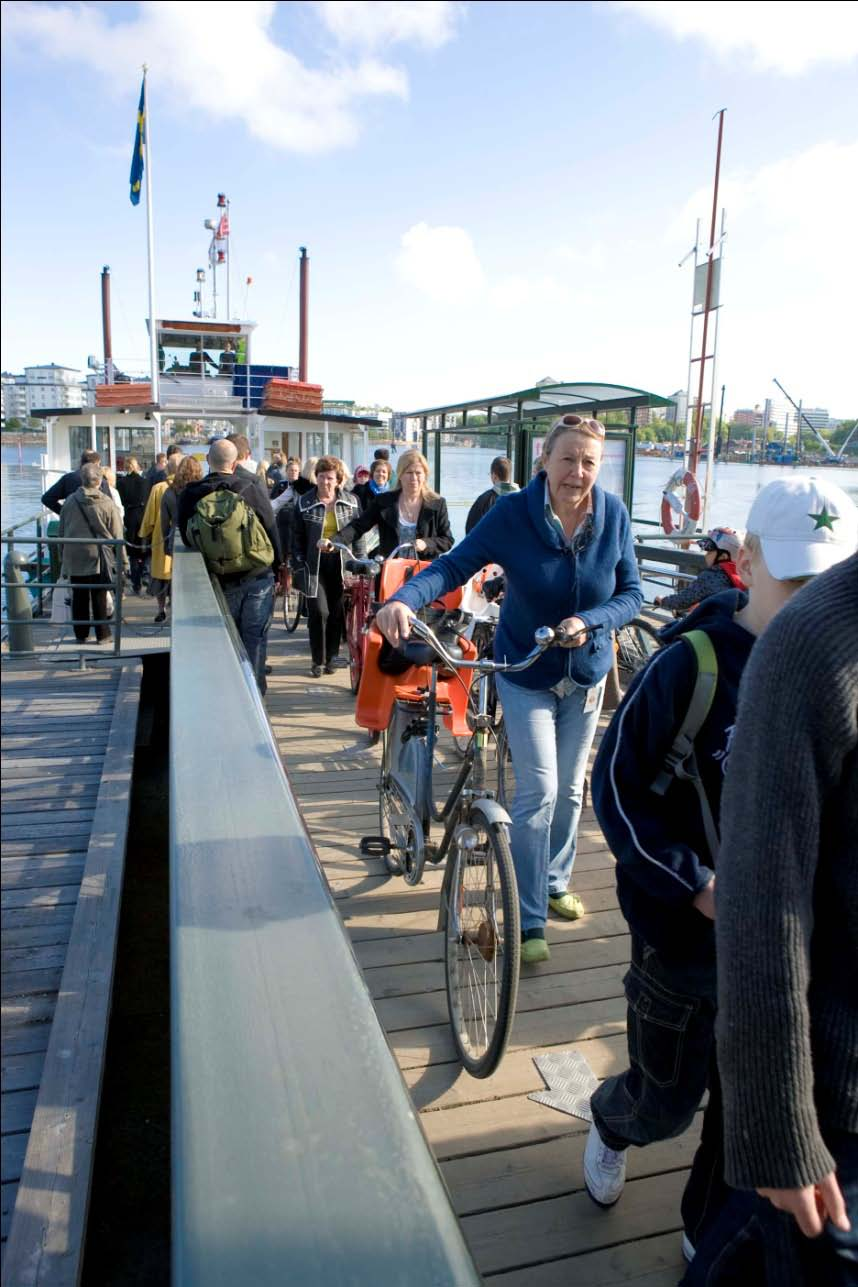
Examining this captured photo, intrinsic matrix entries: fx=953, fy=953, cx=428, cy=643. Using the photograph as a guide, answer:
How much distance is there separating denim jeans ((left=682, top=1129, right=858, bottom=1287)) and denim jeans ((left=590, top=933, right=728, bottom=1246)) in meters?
0.49

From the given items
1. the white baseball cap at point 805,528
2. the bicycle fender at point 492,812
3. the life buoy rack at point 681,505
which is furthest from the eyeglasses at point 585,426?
the life buoy rack at point 681,505

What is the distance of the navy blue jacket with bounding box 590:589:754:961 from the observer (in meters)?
1.78

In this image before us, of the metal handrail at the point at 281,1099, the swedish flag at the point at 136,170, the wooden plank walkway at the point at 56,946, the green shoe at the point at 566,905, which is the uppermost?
the swedish flag at the point at 136,170

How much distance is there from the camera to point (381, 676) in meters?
→ 4.10

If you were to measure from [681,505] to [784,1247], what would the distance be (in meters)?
9.54

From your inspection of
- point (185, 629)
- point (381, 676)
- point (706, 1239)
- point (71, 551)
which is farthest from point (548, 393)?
point (706, 1239)

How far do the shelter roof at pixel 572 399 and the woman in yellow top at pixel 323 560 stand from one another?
7.16ft

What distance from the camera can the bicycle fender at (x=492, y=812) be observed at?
281 centimetres

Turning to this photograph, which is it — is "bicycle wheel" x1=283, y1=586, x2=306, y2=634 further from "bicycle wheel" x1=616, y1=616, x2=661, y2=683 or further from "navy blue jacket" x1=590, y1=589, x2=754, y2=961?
"navy blue jacket" x1=590, y1=589, x2=754, y2=961

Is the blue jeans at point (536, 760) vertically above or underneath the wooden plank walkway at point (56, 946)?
above

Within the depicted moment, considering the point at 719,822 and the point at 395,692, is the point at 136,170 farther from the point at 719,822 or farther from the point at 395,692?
the point at 719,822

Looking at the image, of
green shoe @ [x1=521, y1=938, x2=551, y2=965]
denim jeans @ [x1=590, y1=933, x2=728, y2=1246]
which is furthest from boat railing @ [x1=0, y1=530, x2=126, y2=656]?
denim jeans @ [x1=590, y1=933, x2=728, y2=1246]

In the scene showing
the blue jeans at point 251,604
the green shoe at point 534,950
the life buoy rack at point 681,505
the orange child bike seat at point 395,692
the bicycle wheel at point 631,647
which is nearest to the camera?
the green shoe at point 534,950

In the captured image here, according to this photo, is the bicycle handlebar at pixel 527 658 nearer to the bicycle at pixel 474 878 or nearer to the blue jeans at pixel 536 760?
the bicycle at pixel 474 878
